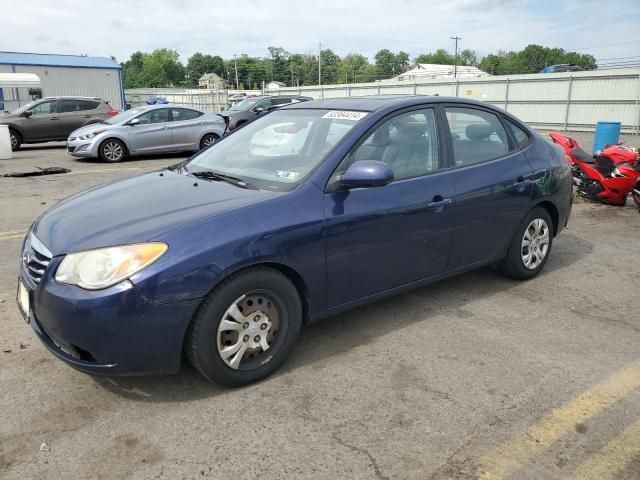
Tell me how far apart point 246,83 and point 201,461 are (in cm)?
12915

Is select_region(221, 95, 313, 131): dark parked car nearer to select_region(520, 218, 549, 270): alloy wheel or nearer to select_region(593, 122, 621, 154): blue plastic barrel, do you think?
select_region(593, 122, 621, 154): blue plastic barrel

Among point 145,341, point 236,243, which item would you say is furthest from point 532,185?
point 145,341

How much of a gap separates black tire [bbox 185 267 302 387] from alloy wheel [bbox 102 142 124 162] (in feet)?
36.9

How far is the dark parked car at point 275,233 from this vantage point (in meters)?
2.69

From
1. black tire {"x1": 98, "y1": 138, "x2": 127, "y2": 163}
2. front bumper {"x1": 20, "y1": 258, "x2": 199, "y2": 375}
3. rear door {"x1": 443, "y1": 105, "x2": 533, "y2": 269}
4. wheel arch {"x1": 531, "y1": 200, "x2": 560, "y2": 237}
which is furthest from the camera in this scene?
black tire {"x1": 98, "y1": 138, "x2": 127, "y2": 163}

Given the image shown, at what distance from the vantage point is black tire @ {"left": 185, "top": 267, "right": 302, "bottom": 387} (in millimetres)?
2812

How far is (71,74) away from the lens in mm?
33438

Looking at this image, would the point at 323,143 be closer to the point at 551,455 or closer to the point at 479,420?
the point at 479,420

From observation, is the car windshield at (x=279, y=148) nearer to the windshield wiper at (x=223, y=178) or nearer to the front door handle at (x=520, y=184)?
the windshield wiper at (x=223, y=178)

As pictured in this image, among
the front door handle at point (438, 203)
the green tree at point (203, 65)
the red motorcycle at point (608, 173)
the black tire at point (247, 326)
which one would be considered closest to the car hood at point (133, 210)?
the black tire at point (247, 326)

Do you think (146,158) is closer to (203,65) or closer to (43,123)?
(43,123)

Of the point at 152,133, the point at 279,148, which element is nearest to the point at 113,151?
the point at 152,133

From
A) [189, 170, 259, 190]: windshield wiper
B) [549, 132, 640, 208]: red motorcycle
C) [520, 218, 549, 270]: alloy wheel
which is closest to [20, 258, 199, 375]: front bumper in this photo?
[189, 170, 259, 190]: windshield wiper

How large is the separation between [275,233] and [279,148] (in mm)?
1020
